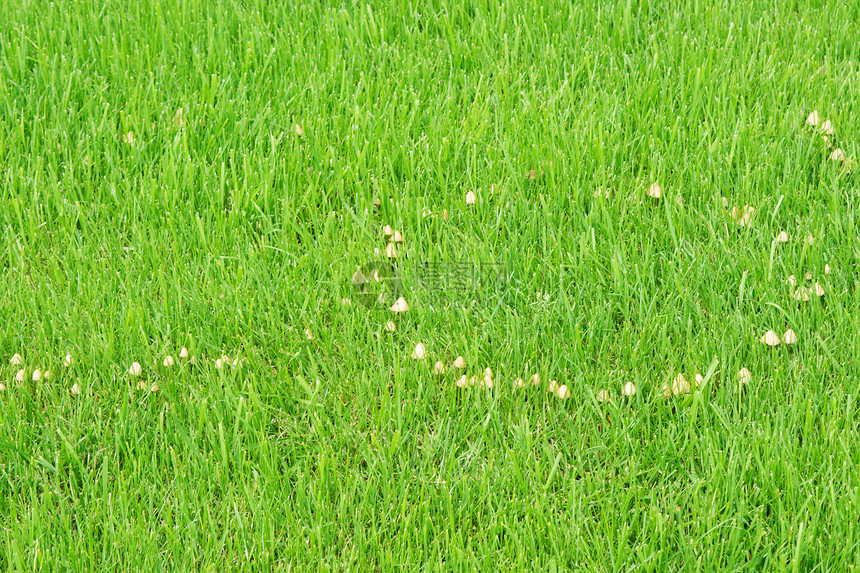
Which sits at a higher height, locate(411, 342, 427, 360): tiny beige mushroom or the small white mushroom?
the small white mushroom

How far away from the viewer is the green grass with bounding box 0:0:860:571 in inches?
95.9

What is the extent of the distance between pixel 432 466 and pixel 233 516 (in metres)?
0.62

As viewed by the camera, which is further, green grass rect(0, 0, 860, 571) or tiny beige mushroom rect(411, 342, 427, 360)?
tiny beige mushroom rect(411, 342, 427, 360)

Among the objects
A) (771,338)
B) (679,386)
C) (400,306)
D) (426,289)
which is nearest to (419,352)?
(400,306)

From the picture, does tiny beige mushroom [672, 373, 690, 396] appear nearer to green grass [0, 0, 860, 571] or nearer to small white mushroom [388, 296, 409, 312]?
green grass [0, 0, 860, 571]

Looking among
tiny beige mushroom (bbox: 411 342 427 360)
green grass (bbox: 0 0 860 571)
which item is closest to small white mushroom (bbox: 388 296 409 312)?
green grass (bbox: 0 0 860 571)

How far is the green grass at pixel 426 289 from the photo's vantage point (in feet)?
7.99

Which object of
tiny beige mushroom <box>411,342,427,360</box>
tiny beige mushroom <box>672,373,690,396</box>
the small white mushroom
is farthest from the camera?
the small white mushroom

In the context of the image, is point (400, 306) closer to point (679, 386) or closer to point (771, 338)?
point (679, 386)

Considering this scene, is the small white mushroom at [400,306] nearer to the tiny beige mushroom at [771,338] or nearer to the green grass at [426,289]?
the green grass at [426,289]

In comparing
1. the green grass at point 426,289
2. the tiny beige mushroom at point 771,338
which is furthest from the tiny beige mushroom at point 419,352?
the tiny beige mushroom at point 771,338

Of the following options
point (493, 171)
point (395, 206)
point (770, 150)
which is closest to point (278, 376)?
point (395, 206)

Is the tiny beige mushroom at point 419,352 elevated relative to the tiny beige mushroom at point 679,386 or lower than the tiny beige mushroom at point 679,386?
elevated

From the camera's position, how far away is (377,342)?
9.54ft
